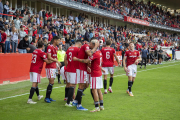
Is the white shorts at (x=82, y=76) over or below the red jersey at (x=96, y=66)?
below

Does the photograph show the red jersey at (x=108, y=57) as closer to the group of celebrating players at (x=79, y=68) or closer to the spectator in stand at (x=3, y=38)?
the group of celebrating players at (x=79, y=68)

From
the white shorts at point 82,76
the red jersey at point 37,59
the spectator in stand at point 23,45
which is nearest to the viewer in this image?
the white shorts at point 82,76

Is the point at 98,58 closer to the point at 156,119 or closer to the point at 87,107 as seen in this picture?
the point at 87,107

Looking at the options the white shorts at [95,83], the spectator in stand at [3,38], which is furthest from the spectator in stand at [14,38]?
the white shorts at [95,83]

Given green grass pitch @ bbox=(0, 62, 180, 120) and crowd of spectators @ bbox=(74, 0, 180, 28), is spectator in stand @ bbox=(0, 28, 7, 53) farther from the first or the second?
crowd of spectators @ bbox=(74, 0, 180, 28)

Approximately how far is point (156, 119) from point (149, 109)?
41.0 inches

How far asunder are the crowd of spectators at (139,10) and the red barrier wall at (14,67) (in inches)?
770

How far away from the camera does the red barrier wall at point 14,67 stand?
11.9m

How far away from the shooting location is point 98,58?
6719mm

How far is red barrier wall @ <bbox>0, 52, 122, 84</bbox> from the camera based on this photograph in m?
11.9

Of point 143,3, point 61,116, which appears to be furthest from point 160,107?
point 143,3

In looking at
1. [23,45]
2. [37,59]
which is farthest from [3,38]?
[37,59]

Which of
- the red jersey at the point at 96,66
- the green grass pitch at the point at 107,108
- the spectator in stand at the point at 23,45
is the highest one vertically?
the spectator in stand at the point at 23,45

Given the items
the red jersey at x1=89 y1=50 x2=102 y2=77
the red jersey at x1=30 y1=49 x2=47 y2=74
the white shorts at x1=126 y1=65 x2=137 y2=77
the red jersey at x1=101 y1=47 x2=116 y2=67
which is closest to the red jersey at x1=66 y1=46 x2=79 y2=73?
the red jersey at x1=89 y1=50 x2=102 y2=77
